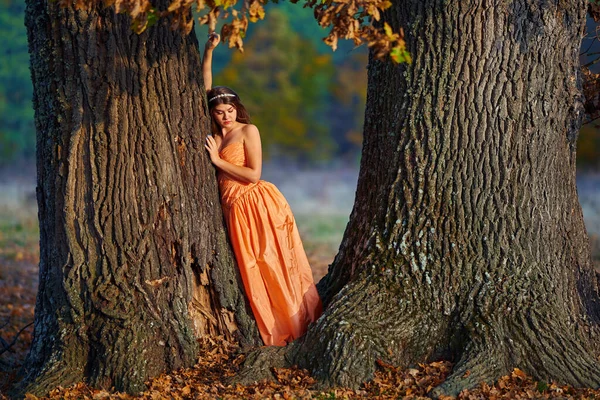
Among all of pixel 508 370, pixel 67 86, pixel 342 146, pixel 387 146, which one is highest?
pixel 342 146

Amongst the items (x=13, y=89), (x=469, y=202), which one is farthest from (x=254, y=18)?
(x=13, y=89)

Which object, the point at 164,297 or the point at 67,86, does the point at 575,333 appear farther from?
the point at 67,86

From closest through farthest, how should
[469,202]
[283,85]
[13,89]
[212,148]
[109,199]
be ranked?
[109,199] → [469,202] → [212,148] → [13,89] → [283,85]

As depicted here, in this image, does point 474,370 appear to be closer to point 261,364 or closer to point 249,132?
point 261,364

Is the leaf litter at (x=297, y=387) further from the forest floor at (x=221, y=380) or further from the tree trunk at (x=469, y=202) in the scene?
the tree trunk at (x=469, y=202)

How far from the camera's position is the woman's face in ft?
19.4

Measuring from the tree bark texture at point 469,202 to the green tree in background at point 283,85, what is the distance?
3213 cm

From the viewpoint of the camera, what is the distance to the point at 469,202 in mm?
5426

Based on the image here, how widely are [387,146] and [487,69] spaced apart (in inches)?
34.8

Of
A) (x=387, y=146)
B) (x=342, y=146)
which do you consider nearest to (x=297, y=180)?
(x=342, y=146)

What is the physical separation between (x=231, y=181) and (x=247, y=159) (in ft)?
0.69

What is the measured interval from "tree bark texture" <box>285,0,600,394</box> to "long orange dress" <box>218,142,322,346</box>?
455 millimetres

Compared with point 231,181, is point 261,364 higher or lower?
lower

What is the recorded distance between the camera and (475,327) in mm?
5254
